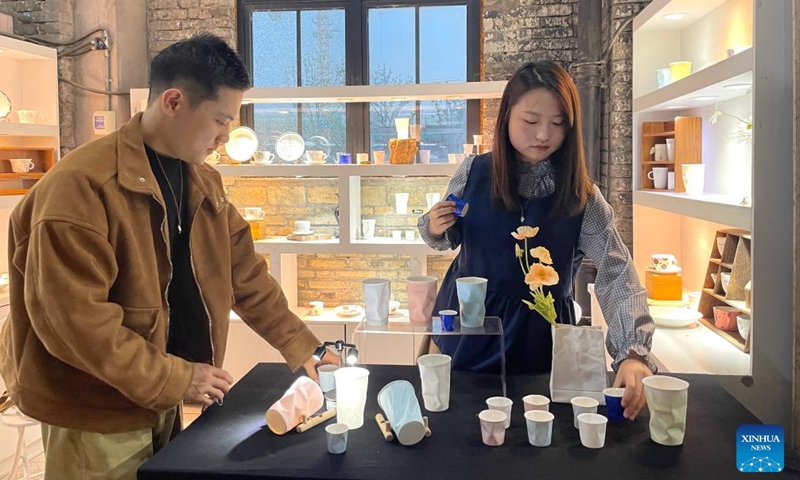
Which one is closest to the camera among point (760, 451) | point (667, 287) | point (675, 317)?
point (760, 451)

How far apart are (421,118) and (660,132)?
1.69 metres

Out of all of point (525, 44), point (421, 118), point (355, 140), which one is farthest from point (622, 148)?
point (355, 140)

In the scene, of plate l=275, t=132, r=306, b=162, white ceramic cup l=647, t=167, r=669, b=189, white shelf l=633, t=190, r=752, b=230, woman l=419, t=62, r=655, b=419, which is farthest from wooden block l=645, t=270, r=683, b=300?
plate l=275, t=132, r=306, b=162

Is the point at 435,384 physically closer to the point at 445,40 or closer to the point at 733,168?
the point at 733,168

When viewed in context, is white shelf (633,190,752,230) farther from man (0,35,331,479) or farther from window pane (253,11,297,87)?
window pane (253,11,297,87)

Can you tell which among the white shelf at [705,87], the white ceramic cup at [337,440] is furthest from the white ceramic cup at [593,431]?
the white shelf at [705,87]

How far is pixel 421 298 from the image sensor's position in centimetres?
167

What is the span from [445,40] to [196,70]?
325cm

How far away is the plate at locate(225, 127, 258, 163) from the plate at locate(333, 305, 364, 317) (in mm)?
1127

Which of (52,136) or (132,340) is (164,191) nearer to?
(132,340)

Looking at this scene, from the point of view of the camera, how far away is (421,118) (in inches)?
180

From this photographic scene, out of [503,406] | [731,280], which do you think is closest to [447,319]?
[503,406]

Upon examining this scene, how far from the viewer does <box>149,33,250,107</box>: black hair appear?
154 centimetres

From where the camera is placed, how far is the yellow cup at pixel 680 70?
2863 mm
